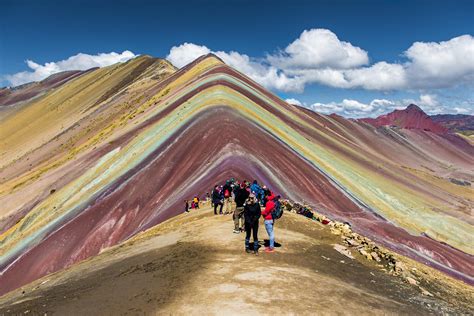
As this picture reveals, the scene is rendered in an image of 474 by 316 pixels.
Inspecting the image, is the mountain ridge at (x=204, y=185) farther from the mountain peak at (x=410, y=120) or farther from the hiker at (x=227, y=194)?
the mountain peak at (x=410, y=120)

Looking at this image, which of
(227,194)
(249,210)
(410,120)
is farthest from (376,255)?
(410,120)

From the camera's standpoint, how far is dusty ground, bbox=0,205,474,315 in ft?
33.0

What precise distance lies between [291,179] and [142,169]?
14285 mm

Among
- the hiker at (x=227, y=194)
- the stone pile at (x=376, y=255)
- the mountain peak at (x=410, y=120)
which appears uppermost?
the mountain peak at (x=410, y=120)

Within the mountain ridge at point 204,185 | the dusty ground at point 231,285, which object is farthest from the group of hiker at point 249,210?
the mountain ridge at point 204,185

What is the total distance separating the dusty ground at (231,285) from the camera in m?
10.1

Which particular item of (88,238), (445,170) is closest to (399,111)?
(445,170)

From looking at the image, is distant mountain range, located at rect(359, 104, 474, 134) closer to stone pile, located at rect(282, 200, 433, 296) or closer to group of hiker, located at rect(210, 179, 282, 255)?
group of hiker, located at rect(210, 179, 282, 255)

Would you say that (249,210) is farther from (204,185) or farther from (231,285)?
(204,185)

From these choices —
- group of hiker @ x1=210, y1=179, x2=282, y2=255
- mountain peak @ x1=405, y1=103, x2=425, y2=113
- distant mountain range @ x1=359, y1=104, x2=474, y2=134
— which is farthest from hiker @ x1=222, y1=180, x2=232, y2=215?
mountain peak @ x1=405, y1=103, x2=425, y2=113

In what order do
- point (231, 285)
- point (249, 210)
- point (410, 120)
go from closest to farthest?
point (231, 285) < point (249, 210) < point (410, 120)

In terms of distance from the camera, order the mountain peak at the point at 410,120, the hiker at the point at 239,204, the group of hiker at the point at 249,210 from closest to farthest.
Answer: the group of hiker at the point at 249,210
the hiker at the point at 239,204
the mountain peak at the point at 410,120

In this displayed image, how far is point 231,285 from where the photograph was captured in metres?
11.0

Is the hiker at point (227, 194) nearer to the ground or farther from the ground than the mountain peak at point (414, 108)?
nearer to the ground
